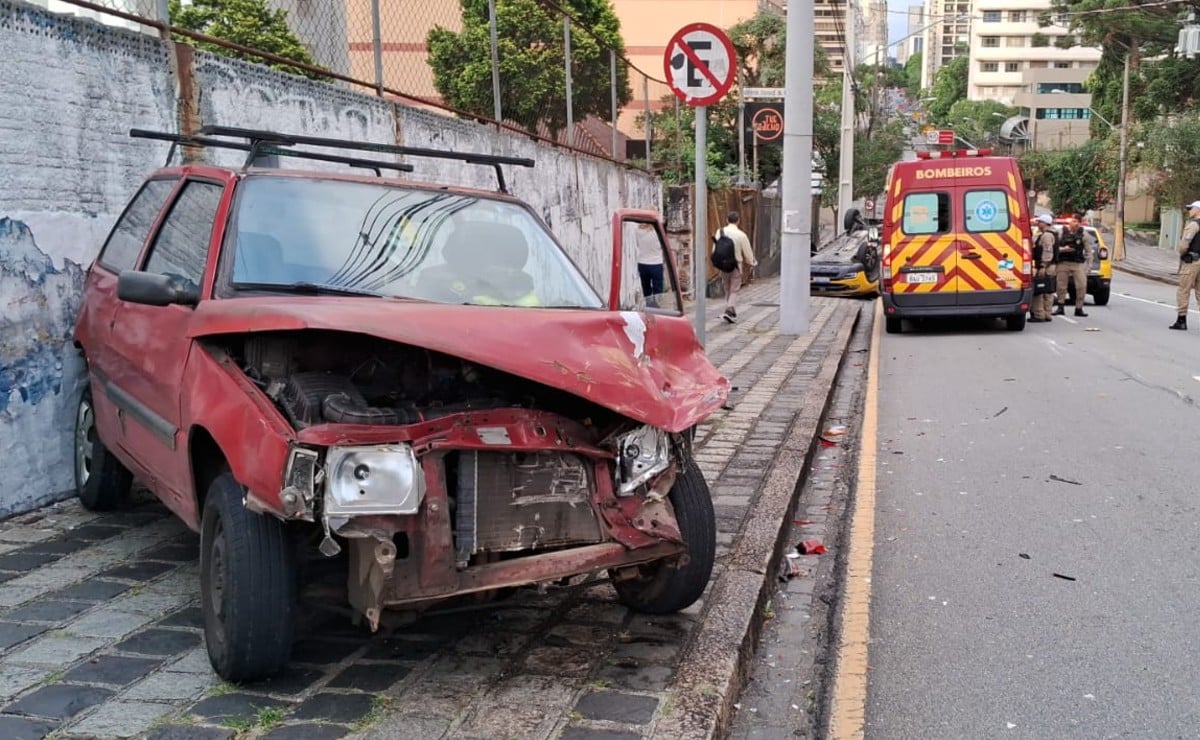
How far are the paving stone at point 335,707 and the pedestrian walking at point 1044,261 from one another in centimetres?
1669

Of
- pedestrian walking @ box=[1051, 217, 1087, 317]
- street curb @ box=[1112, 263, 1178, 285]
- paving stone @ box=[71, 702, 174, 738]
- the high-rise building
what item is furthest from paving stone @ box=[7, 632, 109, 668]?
the high-rise building

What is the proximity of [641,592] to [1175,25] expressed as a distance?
40.4 m

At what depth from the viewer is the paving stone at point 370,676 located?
3992 millimetres

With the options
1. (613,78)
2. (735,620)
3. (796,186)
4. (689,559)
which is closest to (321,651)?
(689,559)

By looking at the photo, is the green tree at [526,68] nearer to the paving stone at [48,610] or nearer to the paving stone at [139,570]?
the paving stone at [139,570]

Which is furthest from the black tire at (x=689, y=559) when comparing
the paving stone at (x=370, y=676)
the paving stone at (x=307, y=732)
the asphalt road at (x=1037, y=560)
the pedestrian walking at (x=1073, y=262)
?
the pedestrian walking at (x=1073, y=262)

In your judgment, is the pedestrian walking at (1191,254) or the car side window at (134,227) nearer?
the car side window at (134,227)

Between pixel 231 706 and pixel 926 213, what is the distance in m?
15.0

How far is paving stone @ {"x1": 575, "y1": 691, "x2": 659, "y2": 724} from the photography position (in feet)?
12.3

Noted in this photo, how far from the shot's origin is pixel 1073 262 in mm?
19812

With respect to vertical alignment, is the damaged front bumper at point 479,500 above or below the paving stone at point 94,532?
above

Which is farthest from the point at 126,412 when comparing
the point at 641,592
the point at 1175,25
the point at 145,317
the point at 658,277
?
the point at 1175,25

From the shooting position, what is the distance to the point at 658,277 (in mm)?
15398

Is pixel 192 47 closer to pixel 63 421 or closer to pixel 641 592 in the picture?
pixel 63 421
